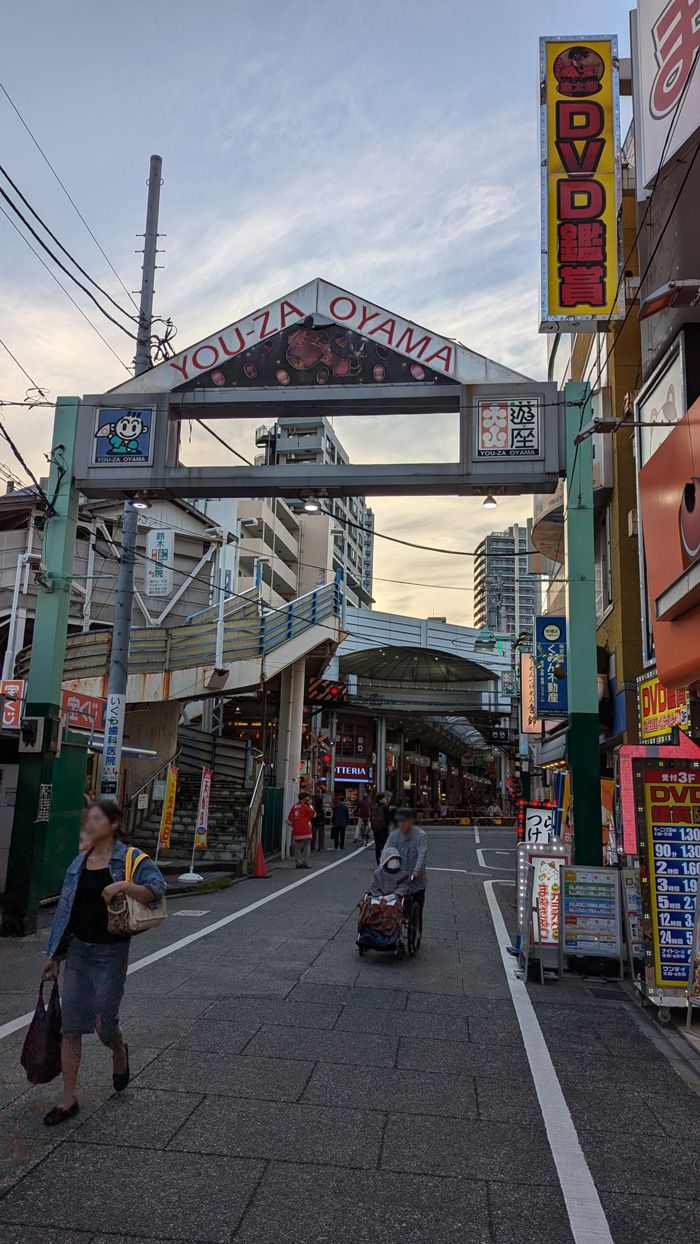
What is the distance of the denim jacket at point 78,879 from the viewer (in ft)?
16.0

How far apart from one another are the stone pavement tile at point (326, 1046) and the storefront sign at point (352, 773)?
4804 centimetres

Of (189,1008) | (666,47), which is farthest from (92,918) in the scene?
(666,47)

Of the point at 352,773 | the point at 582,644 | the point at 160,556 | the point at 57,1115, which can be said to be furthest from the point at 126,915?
the point at 352,773

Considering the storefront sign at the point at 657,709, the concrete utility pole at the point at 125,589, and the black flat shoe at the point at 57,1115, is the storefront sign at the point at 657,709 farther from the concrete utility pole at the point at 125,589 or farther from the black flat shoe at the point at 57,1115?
the black flat shoe at the point at 57,1115

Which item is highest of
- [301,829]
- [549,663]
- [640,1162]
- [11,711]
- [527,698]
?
[527,698]

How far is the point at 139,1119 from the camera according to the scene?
4.69 metres

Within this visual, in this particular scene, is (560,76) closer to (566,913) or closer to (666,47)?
(666,47)

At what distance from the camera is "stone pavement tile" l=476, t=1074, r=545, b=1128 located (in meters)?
5.00

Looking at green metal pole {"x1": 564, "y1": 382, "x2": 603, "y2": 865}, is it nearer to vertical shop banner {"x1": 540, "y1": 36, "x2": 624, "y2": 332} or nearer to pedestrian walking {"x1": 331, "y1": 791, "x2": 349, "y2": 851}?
vertical shop banner {"x1": 540, "y1": 36, "x2": 624, "y2": 332}

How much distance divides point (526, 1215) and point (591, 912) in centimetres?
566

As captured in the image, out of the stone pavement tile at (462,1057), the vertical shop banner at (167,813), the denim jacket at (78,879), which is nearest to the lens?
the denim jacket at (78,879)

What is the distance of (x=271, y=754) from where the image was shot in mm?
34250

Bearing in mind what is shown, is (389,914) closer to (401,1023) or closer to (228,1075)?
(401,1023)

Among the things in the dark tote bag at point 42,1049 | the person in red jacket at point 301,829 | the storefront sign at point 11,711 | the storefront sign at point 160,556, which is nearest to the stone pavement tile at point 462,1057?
the dark tote bag at point 42,1049
